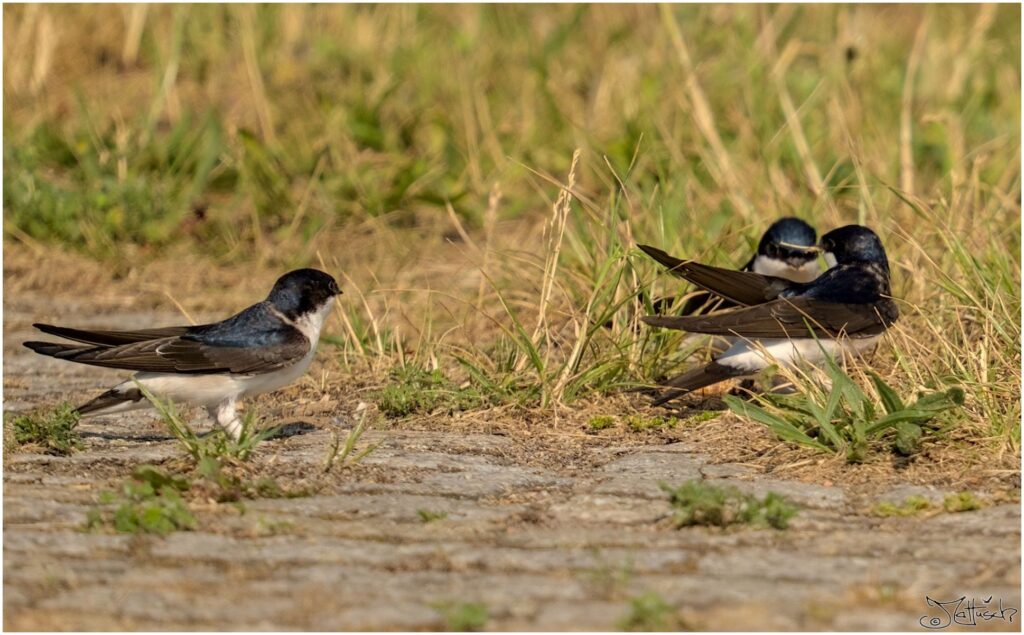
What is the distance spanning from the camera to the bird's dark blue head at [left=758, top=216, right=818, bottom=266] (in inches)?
260

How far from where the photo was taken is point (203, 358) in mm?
5219

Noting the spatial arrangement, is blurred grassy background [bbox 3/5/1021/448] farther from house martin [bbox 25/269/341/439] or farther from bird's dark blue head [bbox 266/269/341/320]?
house martin [bbox 25/269/341/439]

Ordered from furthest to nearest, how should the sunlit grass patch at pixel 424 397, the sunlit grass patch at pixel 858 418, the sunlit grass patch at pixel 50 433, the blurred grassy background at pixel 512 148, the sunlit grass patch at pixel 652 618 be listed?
1. the blurred grassy background at pixel 512 148
2. the sunlit grass patch at pixel 424 397
3. the sunlit grass patch at pixel 50 433
4. the sunlit grass patch at pixel 858 418
5. the sunlit grass patch at pixel 652 618

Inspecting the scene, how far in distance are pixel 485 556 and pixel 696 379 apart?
6.36ft

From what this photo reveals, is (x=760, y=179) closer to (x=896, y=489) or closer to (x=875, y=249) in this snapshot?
(x=875, y=249)

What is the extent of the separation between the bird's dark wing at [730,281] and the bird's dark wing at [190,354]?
138cm

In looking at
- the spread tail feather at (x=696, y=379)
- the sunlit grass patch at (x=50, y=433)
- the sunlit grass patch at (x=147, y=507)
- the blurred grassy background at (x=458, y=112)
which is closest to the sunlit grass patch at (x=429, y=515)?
the sunlit grass patch at (x=147, y=507)

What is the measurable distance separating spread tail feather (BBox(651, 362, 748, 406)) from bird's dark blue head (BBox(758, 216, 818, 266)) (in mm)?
1092

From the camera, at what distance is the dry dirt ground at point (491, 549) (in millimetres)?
3352

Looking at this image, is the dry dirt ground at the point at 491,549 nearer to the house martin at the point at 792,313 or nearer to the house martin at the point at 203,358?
the house martin at the point at 203,358

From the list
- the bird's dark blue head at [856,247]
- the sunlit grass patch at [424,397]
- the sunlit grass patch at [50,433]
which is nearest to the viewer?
the sunlit grass patch at [50,433]

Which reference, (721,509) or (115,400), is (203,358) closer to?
(115,400)

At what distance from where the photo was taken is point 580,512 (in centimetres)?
419

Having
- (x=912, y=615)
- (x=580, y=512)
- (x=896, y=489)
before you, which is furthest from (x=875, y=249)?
(x=912, y=615)
